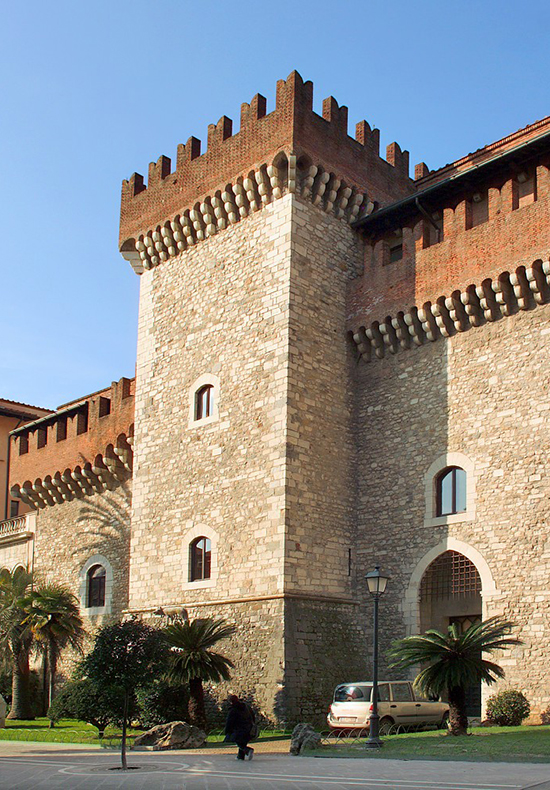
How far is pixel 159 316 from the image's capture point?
84.3ft

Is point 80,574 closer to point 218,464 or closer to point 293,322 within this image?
point 218,464

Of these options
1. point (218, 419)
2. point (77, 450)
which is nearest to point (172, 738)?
point (218, 419)

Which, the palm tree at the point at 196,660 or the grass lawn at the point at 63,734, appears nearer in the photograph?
the palm tree at the point at 196,660

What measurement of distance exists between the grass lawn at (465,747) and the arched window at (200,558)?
6.44 meters

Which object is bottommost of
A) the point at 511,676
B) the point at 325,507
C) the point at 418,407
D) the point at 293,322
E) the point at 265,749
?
the point at 265,749

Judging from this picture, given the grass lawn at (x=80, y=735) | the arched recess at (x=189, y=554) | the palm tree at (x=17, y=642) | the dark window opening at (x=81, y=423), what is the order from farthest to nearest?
the dark window opening at (x=81, y=423) < the palm tree at (x=17, y=642) < the arched recess at (x=189, y=554) < the grass lawn at (x=80, y=735)

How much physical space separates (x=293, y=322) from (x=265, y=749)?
31.9ft

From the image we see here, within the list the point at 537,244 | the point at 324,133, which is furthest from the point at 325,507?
the point at 324,133

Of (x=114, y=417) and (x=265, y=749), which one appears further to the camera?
(x=114, y=417)

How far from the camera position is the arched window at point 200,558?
22.3 meters

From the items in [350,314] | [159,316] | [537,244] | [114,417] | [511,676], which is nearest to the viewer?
[511,676]

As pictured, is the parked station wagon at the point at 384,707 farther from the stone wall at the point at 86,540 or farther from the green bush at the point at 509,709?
the stone wall at the point at 86,540

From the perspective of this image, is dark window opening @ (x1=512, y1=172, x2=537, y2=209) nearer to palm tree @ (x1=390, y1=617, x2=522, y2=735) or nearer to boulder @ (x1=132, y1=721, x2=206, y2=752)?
palm tree @ (x1=390, y1=617, x2=522, y2=735)

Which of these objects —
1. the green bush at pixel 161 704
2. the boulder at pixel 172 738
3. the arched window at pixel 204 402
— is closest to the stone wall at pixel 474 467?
the arched window at pixel 204 402
